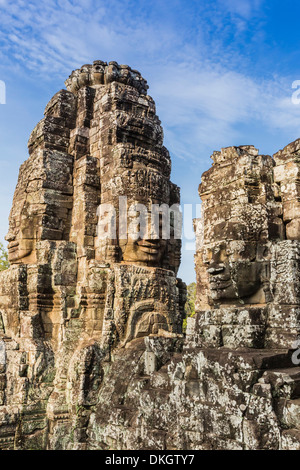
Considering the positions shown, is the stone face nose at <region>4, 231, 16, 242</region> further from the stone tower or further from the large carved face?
the large carved face

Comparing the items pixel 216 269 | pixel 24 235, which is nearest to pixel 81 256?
pixel 24 235

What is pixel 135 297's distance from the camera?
9.12 m

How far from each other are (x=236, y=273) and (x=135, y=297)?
392 cm

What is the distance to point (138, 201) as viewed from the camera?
10.1 m

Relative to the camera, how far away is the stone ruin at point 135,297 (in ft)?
16.2

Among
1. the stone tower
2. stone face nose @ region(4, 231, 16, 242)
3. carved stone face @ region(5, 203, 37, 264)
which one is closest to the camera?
the stone tower

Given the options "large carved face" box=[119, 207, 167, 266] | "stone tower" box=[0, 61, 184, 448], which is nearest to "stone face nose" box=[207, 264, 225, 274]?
"stone tower" box=[0, 61, 184, 448]

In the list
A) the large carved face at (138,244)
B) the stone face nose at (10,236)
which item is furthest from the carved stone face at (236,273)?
the stone face nose at (10,236)

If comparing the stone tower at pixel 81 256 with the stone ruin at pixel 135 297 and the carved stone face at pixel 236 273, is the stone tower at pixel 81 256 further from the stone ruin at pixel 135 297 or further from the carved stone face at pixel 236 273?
the carved stone face at pixel 236 273

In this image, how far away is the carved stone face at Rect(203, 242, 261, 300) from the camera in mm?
5551

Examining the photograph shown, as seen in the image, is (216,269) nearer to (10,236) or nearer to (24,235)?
(24,235)

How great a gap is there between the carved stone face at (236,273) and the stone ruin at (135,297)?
0.02 metres

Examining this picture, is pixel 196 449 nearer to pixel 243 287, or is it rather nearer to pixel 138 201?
pixel 243 287

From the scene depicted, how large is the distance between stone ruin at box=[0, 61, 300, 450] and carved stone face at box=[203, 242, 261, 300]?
0.02 metres
